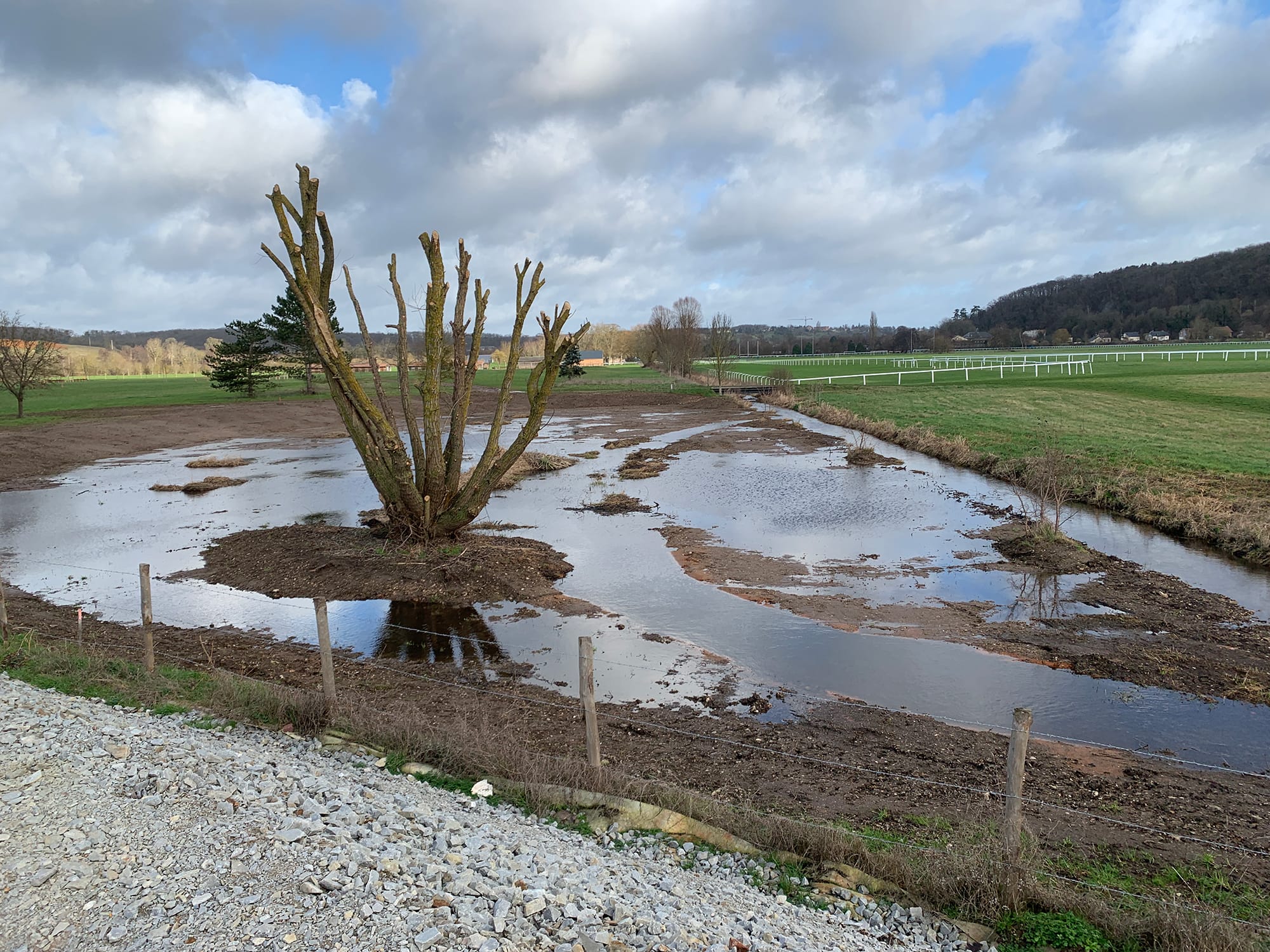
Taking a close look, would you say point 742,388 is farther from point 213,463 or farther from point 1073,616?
point 1073,616

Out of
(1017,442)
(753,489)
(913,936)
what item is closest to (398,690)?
(913,936)

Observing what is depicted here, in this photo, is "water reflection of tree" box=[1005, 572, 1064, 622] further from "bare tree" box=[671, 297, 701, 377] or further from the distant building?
the distant building

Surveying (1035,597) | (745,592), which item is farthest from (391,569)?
(1035,597)

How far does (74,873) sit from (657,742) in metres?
5.23

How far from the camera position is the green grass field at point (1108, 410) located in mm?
26203

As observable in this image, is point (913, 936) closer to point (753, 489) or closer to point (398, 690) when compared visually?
point (398, 690)

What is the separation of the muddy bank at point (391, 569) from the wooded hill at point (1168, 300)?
148861mm

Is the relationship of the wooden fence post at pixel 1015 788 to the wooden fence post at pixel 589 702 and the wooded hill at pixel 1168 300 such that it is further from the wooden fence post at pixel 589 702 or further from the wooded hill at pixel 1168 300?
the wooded hill at pixel 1168 300

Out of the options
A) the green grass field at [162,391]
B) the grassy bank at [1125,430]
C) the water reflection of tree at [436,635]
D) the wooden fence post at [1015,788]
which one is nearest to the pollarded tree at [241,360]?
the green grass field at [162,391]

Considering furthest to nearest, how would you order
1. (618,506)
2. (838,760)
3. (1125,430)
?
(1125,430)
(618,506)
(838,760)

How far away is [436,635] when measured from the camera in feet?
42.9

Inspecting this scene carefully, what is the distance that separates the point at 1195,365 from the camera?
217 feet

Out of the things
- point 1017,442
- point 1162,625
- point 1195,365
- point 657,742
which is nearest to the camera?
point 657,742

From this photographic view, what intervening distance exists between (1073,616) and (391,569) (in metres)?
12.1
